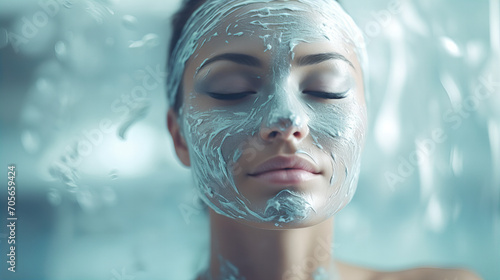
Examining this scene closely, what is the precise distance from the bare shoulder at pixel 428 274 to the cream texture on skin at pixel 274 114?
0.29 metres

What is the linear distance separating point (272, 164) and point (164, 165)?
432mm

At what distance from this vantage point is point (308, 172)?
0.66 meters

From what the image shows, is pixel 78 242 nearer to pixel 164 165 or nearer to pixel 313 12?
pixel 164 165

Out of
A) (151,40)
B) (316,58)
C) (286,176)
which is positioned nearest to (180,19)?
(151,40)

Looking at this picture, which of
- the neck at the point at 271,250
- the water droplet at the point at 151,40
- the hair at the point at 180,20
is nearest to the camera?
the neck at the point at 271,250

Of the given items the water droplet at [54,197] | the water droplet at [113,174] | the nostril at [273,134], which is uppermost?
the nostril at [273,134]

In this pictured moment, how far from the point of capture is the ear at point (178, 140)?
83 centimetres

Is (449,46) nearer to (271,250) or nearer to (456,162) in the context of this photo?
(456,162)

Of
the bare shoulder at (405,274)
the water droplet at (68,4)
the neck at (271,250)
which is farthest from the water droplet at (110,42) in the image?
the bare shoulder at (405,274)

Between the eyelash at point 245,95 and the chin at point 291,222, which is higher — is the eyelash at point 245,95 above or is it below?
above

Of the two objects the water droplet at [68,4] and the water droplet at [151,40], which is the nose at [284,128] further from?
the water droplet at [68,4]

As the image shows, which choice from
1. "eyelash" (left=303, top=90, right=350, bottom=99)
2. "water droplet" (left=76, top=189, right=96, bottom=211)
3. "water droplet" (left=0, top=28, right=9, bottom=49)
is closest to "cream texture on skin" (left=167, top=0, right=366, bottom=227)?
"eyelash" (left=303, top=90, right=350, bottom=99)

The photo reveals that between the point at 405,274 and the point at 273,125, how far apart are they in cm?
52

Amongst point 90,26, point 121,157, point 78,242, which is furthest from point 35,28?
point 78,242
